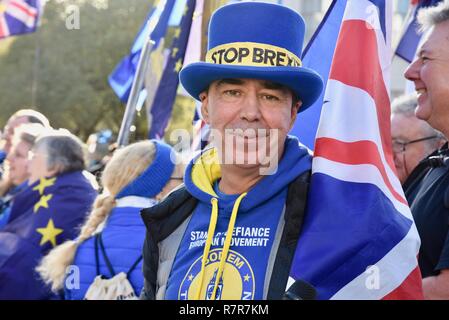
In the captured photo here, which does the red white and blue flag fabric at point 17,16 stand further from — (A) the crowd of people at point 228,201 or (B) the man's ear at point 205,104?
(B) the man's ear at point 205,104

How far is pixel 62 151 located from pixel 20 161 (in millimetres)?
817

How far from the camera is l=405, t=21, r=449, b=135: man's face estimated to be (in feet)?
10.4

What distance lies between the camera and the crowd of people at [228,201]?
2.51 meters

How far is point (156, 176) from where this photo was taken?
14.9 feet

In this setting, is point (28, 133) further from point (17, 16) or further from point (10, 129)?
point (17, 16)

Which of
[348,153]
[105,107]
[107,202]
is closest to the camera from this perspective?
[348,153]

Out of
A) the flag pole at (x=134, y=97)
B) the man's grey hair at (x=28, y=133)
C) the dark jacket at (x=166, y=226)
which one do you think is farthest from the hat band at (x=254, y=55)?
the flag pole at (x=134, y=97)

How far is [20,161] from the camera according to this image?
19.5 feet

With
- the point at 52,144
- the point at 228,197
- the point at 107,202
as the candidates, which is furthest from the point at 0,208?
the point at 228,197

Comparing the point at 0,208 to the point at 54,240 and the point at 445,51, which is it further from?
the point at 445,51

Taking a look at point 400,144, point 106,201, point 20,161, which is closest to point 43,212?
point 106,201

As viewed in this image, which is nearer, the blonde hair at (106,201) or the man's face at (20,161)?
the blonde hair at (106,201)

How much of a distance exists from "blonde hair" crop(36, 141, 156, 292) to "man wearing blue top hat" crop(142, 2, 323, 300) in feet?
5.31

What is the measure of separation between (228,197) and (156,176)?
195 centimetres
